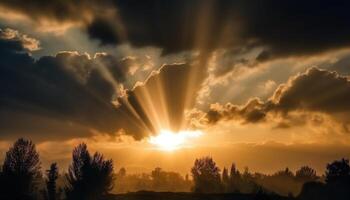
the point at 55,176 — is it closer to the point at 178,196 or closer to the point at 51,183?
the point at 51,183

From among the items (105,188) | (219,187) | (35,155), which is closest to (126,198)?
(105,188)

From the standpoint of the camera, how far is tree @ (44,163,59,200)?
130325mm

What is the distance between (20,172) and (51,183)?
9.11 metres

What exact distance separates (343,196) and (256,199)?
42344mm

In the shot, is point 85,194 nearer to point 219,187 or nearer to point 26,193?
point 26,193

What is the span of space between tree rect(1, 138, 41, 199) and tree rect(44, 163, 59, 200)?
10.1 feet

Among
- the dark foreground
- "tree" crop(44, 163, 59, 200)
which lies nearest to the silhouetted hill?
the dark foreground

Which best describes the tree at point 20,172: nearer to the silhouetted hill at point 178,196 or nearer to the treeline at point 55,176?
the treeline at point 55,176

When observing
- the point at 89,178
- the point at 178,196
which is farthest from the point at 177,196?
the point at 89,178

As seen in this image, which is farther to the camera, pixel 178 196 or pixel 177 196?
pixel 177 196

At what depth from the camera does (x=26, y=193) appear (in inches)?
4875

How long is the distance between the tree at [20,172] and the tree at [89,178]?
10.9 m

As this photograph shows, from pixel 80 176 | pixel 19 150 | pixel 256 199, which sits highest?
pixel 19 150

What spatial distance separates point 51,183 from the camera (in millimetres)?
131625
